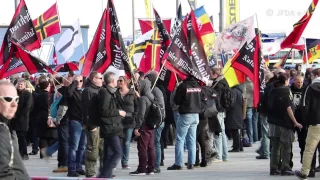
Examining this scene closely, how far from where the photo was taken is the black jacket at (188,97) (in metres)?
14.6

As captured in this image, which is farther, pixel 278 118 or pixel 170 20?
pixel 170 20

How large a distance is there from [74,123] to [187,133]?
2.05 m

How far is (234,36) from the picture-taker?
2284cm

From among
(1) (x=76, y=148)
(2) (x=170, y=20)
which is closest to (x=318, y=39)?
(2) (x=170, y=20)

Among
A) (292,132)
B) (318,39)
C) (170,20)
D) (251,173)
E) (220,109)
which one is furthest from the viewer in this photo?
(170,20)

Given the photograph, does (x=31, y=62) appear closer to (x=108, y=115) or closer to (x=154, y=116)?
(x=154, y=116)

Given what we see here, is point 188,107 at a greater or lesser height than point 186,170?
greater

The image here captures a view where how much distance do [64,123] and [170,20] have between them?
11.2m

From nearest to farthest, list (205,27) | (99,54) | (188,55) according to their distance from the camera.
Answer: (99,54)
(188,55)
(205,27)

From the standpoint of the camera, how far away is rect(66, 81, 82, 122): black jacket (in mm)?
14070

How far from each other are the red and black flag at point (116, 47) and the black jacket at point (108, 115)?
1.39m

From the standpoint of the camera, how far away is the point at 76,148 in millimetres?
14266

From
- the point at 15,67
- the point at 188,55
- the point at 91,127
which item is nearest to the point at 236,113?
the point at 188,55

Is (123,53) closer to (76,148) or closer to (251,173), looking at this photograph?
(76,148)
